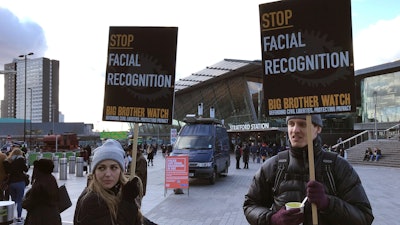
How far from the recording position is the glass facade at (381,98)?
57041 mm

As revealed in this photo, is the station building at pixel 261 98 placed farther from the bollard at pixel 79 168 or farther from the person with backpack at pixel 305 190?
the person with backpack at pixel 305 190

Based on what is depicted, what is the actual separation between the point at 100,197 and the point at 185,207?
8.81 meters

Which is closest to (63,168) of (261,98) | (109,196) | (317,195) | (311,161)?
(109,196)

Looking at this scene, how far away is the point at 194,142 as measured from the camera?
18.1 metres

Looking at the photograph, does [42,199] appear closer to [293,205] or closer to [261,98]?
[293,205]

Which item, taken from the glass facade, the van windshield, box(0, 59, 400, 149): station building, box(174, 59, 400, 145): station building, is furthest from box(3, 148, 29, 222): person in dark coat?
the glass facade

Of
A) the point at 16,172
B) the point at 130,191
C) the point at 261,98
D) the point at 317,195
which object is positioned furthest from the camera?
the point at 261,98

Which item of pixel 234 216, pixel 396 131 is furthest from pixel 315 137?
pixel 396 131

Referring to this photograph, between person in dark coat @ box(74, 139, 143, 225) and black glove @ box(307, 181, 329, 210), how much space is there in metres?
1.30

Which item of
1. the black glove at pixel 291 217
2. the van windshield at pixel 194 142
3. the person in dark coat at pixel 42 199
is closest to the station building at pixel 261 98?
the van windshield at pixel 194 142

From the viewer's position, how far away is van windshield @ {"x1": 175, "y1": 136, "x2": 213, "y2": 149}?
1781 cm

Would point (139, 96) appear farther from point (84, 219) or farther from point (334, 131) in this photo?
point (334, 131)

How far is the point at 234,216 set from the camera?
33.0 ft

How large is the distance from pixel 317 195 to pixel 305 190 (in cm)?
27
